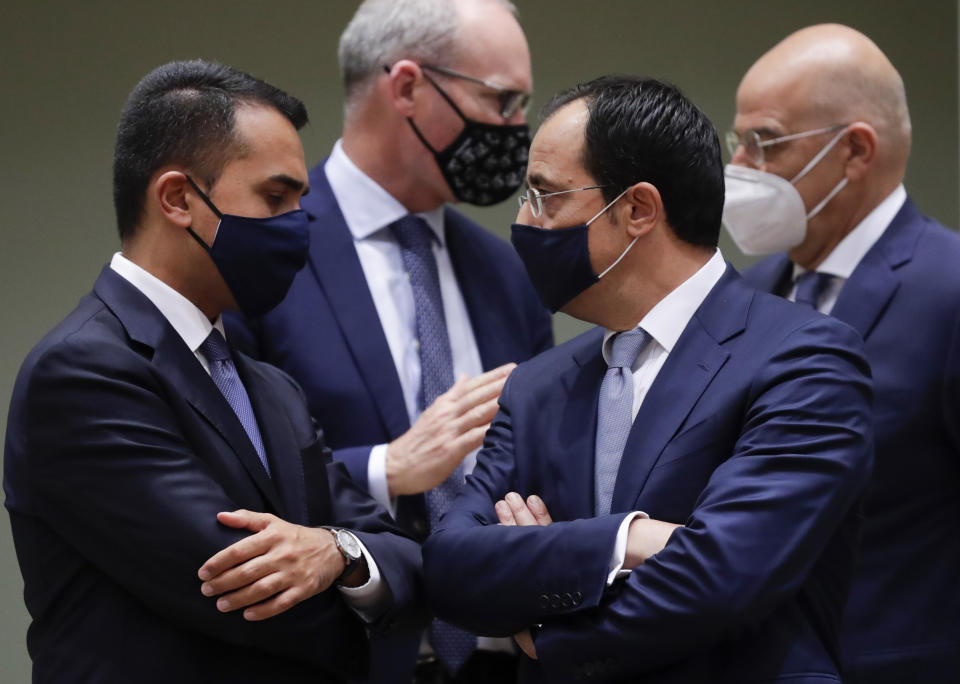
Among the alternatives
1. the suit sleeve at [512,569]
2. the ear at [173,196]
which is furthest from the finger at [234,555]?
the ear at [173,196]

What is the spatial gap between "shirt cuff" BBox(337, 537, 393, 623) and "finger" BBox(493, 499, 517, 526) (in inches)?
10.9

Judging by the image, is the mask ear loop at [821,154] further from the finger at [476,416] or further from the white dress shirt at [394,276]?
the finger at [476,416]

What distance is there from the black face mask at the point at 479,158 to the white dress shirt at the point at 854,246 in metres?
0.85

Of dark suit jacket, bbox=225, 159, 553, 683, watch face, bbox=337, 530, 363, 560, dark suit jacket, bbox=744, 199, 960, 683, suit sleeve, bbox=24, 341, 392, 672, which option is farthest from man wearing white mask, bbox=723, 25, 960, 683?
suit sleeve, bbox=24, 341, 392, 672

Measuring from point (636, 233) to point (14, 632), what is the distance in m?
3.28

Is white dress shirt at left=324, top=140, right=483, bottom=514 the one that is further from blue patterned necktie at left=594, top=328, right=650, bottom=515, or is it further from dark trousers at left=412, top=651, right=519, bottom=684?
blue patterned necktie at left=594, top=328, right=650, bottom=515

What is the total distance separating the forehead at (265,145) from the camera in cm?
263

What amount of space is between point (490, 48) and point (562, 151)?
1.07 metres

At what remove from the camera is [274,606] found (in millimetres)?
2301

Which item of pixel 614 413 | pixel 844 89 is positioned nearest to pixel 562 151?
pixel 614 413

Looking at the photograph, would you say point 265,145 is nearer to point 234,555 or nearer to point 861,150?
point 234,555

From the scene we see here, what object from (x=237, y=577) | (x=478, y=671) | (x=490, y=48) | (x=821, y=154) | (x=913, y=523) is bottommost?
(x=478, y=671)

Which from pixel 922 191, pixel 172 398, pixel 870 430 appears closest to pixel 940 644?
pixel 870 430

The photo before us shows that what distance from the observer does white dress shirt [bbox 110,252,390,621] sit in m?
2.50
